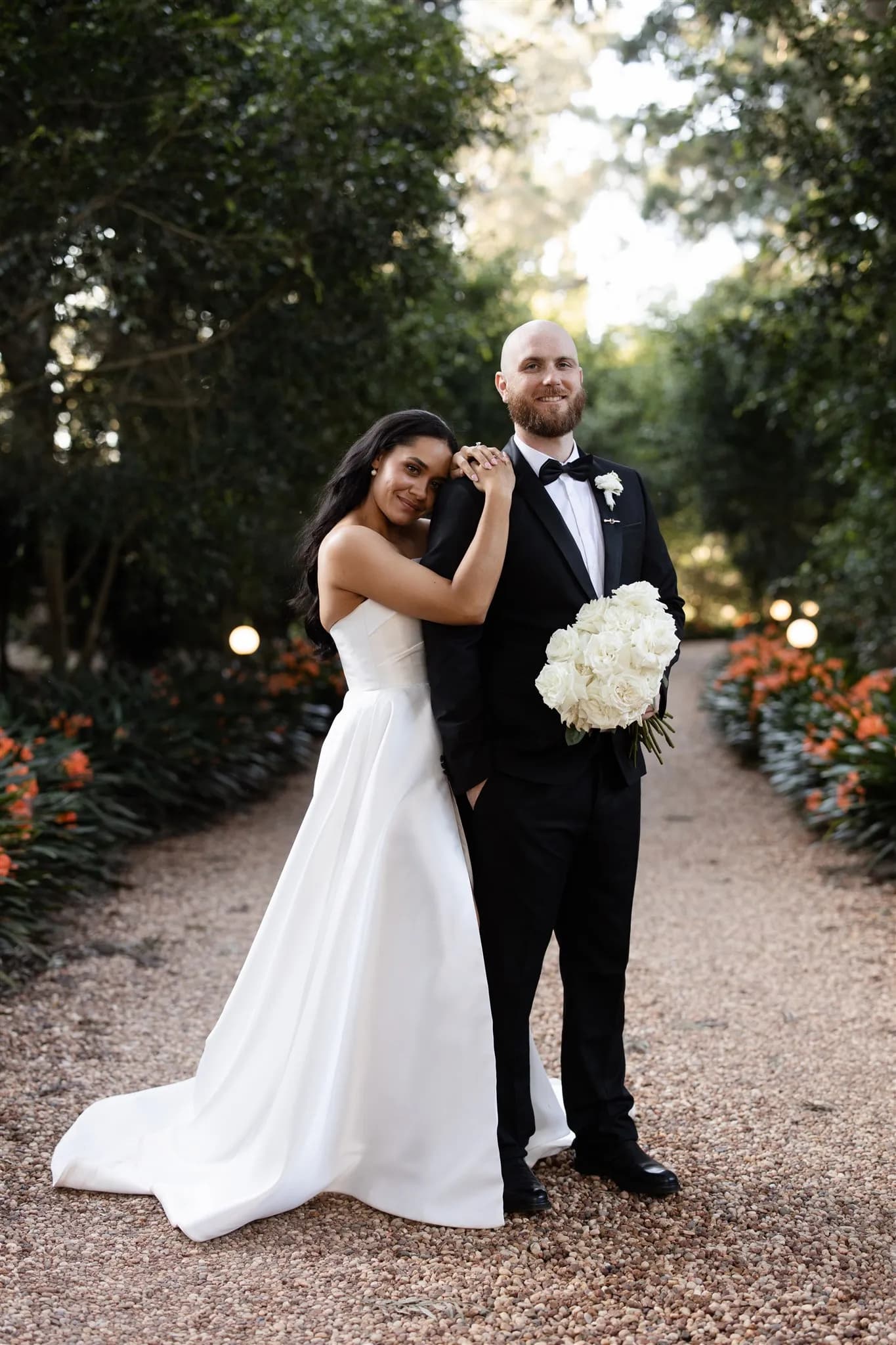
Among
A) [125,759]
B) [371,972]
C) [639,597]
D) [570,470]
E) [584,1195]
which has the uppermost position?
[570,470]


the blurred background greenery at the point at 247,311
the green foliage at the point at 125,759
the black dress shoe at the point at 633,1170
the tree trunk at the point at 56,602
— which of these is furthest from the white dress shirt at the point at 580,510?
the tree trunk at the point at 56,602

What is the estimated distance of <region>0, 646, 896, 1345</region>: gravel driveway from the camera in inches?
98.7

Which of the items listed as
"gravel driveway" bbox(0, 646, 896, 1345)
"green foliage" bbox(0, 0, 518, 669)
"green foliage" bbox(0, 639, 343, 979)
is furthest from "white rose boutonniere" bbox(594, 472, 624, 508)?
"green foliage" bbox(0, 0, 518, 669)

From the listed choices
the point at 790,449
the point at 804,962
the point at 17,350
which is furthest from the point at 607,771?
the point at 790,449

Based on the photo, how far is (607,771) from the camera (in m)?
2.99

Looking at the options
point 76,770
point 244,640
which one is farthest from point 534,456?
point 244,640

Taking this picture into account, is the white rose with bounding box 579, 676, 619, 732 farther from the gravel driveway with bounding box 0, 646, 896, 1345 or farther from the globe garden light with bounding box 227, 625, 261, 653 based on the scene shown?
the globe garden light with bounding box 227, 625, 261, 653

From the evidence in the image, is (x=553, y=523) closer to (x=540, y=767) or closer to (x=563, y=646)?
(x=563, y=646)

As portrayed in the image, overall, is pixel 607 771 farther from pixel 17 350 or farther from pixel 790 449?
pixel 790 449

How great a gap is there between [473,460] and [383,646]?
1.68 ft

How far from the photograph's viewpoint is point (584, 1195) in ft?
10.0

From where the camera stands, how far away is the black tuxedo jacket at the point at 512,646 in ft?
9.56

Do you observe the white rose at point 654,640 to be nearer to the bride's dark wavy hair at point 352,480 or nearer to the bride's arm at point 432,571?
the bride's arm at point 432,571

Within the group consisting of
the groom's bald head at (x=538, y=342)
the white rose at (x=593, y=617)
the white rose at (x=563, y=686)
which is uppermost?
the groom's bald head at (x=538, y=342)
